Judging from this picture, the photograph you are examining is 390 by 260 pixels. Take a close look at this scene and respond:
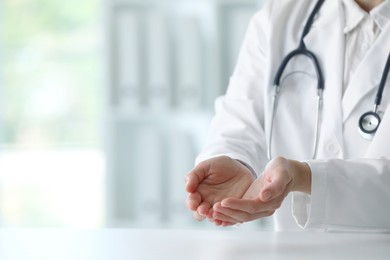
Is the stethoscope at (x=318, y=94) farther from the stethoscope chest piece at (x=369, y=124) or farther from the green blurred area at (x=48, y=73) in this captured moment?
the green blurred area at (x=48, y=73)

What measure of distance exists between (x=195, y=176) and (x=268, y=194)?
172 mm

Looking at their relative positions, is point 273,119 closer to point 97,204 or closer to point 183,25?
point 183,25

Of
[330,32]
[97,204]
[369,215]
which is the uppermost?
[330,32]

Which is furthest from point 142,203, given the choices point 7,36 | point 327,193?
point 327,193

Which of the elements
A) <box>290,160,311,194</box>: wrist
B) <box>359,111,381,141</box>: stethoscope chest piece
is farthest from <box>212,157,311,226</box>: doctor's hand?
<box>359,111,381,141</box>: stethoscope chest piece

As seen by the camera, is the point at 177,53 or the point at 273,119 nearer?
the point at 273,119

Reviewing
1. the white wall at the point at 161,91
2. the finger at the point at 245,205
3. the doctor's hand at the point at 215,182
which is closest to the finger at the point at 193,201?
the doctor's hand at the point at 215,182

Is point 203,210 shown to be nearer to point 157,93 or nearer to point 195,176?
point 195,176

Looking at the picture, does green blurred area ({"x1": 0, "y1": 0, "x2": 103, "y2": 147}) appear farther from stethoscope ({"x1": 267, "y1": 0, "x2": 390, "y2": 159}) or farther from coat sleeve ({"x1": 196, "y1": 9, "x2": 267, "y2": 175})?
stethoscope ({"x1": 267, "y1": 0, "x2": 390, "y2": 159})

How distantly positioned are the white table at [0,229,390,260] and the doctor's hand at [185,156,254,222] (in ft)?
0.35

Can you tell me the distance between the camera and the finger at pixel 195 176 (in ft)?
3.92

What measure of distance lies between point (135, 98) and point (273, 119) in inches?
50.3

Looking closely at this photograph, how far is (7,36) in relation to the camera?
Result: 132 inches

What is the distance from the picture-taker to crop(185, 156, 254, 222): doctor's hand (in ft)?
3.93
